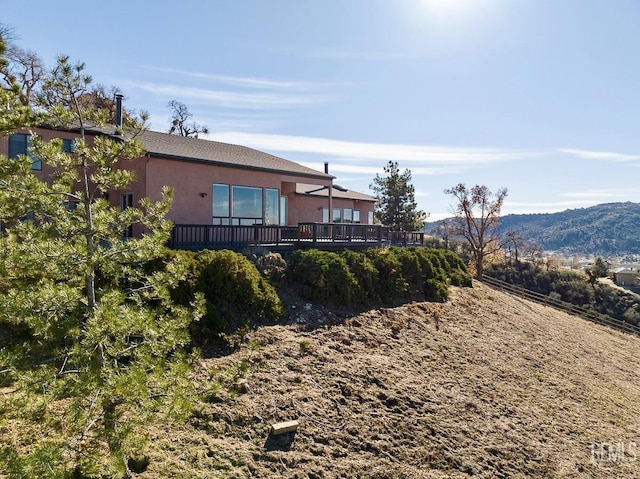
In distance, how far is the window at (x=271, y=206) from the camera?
1712 centimetres

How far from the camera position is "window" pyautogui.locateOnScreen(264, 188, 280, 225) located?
17.1 m

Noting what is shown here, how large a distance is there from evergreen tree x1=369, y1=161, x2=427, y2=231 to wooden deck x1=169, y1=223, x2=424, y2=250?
659 inches

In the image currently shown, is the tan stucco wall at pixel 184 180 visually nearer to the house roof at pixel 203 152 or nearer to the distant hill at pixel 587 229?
the house roof at pixel 203 152

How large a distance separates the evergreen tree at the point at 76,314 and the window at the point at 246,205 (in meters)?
10.7

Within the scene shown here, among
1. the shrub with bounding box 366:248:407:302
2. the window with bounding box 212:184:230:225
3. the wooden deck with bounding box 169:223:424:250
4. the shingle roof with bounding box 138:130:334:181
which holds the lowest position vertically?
the shrub with bounding box 366:248:407:302

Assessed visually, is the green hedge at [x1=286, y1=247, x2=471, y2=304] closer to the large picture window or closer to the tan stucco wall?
the large picture window

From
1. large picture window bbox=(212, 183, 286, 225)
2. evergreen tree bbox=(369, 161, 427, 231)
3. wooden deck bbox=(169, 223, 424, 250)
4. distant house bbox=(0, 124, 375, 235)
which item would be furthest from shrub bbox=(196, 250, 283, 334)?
evergreen tree bbox=(369, 161, 427, 231)

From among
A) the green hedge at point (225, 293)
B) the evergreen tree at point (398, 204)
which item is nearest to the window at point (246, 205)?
the green hedge at point (225, 293)

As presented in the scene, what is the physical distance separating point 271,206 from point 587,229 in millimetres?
164336

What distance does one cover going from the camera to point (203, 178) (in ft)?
49.0

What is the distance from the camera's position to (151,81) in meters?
18.5

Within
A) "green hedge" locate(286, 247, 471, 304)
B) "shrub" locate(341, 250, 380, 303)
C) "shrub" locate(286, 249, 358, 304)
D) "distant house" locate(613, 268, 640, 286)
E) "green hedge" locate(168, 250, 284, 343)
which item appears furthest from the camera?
"distant house" locate(613, 268, 640, 286)

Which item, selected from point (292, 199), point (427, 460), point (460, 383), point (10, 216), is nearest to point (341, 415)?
point (427, 460)

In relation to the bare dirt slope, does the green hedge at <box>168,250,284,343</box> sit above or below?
above
